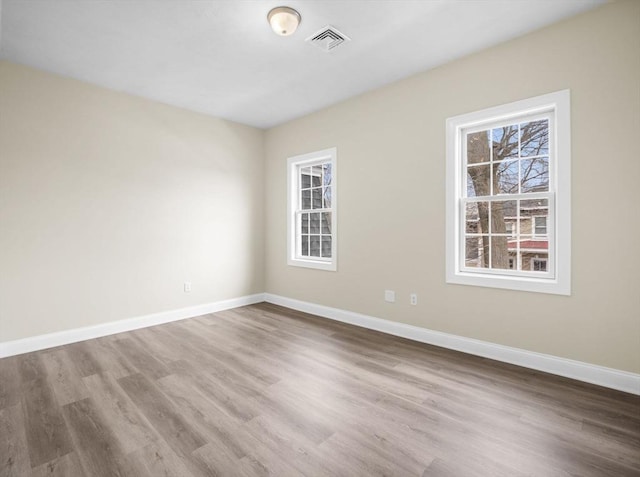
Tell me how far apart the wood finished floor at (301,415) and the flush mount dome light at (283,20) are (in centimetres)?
275

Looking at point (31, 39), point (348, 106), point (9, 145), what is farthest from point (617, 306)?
point (9, 145)

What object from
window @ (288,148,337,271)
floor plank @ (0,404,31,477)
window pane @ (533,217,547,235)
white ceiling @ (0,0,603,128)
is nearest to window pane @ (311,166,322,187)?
window @ (288,148,337,271)

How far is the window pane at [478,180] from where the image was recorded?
304 centimetres

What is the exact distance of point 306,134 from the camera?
4574mm

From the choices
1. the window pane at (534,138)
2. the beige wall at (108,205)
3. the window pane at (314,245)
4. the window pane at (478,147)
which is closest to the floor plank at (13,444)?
the beige wall at (108,205)

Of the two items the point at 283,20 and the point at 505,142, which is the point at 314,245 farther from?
the point at 283,20

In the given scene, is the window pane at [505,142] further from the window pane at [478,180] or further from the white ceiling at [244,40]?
the white ceiling at [244,40]

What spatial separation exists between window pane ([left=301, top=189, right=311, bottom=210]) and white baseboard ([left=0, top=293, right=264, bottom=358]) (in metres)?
1.73

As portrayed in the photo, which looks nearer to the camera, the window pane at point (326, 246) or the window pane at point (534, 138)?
the window pane at point (534, 138)

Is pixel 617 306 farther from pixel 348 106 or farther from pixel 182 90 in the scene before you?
pixel 182 90

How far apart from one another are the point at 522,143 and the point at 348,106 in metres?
2.04

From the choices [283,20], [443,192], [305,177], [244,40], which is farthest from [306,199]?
[283,20]

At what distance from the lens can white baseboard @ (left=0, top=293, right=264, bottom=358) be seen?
3080 millimetres

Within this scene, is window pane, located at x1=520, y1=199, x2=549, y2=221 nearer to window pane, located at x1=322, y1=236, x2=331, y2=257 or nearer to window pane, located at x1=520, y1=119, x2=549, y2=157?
window pane, located at x1=520, y1=119, x2=549, y2=157
